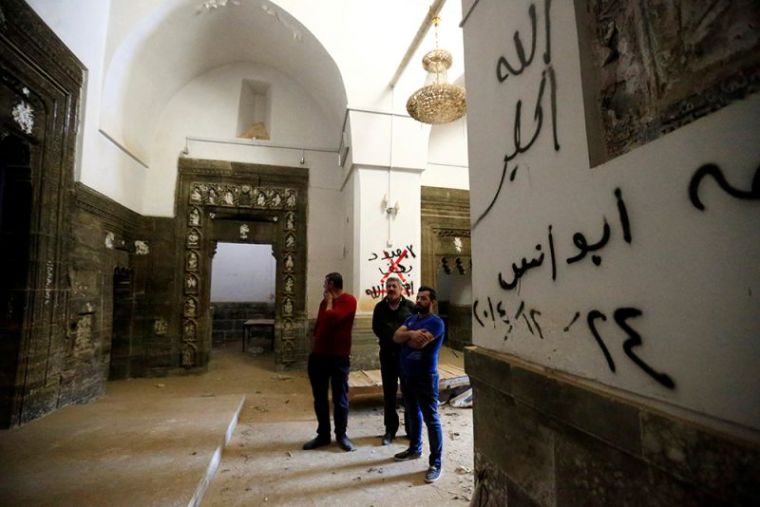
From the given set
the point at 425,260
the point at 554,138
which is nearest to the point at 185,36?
the point at 425,260

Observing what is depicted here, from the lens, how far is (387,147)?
19.8 ft

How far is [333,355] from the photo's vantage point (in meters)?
3.28

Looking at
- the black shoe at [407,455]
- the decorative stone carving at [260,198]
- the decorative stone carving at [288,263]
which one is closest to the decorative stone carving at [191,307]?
the decorative stone carving at [288,263]

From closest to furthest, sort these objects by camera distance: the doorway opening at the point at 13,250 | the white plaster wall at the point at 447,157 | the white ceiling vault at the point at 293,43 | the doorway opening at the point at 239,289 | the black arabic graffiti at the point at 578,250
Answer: the black arabic graffiti at the point at 578,250, the doorway opening at the point at 13,250, the white ceiling vault at the point at 293,43, the white plaster wall at the point at 447,157, the doorway opening at the point at 239,289

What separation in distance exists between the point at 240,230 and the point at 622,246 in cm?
719

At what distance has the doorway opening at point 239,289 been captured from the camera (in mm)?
10867

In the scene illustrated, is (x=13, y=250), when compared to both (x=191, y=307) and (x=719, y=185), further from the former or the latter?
(x=719, y=185)

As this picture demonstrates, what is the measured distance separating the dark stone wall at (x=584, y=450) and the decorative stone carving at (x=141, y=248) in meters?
6.92

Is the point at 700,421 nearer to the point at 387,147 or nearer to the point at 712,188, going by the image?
the point at 712,188

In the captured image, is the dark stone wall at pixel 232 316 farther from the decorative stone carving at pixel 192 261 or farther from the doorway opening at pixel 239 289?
the decorative stone carving at pixel 192 261

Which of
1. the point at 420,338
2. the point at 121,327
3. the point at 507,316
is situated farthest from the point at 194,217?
the point at 507,316

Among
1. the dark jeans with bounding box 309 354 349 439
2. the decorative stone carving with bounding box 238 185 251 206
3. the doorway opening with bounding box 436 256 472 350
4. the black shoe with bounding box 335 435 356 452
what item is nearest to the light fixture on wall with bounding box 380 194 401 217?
the doorway opening with bounding box 436 256 472 350

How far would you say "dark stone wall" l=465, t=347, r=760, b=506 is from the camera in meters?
0.66

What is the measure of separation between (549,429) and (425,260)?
243 inches
